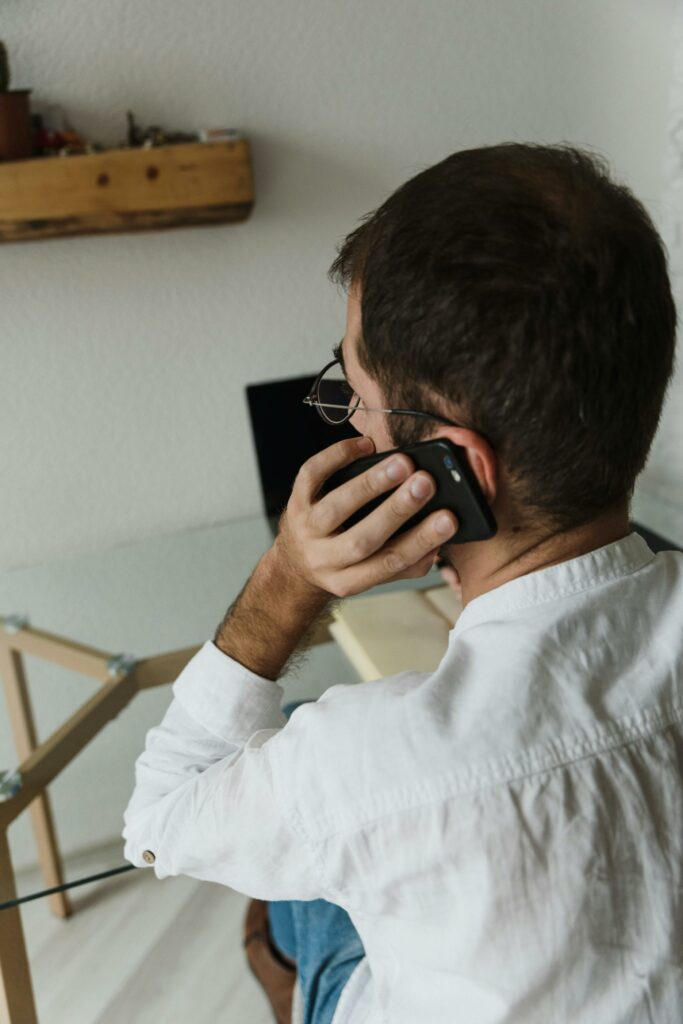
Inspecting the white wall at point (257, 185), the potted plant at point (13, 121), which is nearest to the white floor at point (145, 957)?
the white wall at point (257, 185)

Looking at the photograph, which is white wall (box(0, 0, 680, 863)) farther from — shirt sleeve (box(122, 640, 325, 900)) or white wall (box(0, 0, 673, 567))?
shirt sleeve (box(122, 640, 325, 900))

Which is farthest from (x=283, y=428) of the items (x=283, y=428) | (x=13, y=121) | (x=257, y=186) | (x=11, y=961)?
(x=11, y=961)

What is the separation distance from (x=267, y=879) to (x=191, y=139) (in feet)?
3.96

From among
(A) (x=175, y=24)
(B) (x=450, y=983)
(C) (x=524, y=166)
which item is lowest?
(B) (x=450, y=983)

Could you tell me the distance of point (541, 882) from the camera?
59 centimetres

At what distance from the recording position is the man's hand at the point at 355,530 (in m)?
0.72

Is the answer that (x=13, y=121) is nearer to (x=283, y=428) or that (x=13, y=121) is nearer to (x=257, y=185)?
(x=257, y=185)

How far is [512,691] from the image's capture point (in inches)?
24.1

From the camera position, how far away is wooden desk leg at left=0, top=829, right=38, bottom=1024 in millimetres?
1024

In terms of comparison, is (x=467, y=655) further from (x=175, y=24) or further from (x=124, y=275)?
(x=175, y=24)

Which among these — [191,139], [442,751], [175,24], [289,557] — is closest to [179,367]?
[191,139]

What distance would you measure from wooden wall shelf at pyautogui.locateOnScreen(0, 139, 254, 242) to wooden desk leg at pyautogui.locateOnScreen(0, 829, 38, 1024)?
0.88 m

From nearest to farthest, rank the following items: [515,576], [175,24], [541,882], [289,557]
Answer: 1. [541,882]
2. [515,576]
3. [289,557]
4. [175,24]

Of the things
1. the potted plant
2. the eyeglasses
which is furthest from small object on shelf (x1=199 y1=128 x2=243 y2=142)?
the eyeglasses
